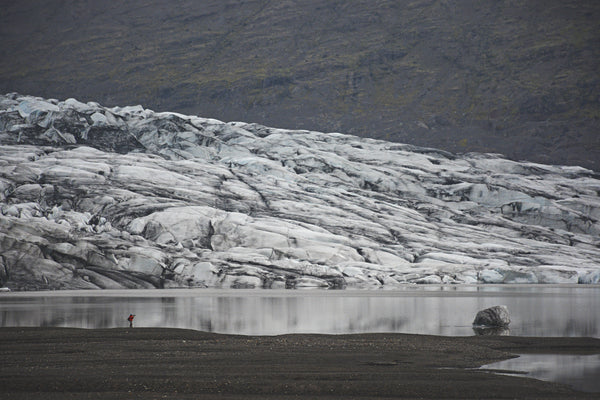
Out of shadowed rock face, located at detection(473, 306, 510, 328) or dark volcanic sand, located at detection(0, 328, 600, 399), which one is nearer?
dark volcanic sand, located at detection(0, 328, 600, 399)

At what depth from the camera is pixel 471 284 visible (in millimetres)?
86125

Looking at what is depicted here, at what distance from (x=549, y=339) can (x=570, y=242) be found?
7608 cm

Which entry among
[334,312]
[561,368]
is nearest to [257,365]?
[561,368]

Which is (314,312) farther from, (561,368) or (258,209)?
(258,209)

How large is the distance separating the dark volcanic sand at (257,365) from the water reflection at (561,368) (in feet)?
3.05

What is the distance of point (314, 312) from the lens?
52469 millimetres

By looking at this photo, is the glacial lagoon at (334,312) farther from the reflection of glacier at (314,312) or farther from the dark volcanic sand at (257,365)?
the dark volcanic sand at (257,365)

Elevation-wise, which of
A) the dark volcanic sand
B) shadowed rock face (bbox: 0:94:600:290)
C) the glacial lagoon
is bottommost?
the dark volcanic sand

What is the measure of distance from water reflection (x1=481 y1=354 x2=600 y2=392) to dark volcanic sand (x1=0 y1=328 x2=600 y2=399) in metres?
0.93

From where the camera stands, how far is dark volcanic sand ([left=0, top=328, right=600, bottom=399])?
74.8 ft

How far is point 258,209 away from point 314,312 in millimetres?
44504

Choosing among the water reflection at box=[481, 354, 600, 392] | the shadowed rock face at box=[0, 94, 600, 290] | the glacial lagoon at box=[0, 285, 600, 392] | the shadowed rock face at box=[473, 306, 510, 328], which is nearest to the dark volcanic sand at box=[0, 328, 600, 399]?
the water reflection at box=[481, 354, 600, 392]

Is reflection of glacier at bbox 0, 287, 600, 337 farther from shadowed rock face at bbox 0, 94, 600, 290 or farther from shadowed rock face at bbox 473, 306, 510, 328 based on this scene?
shadowed rock face at bbox 0, 94, 600, 290

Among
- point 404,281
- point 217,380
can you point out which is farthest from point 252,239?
point 217,380
